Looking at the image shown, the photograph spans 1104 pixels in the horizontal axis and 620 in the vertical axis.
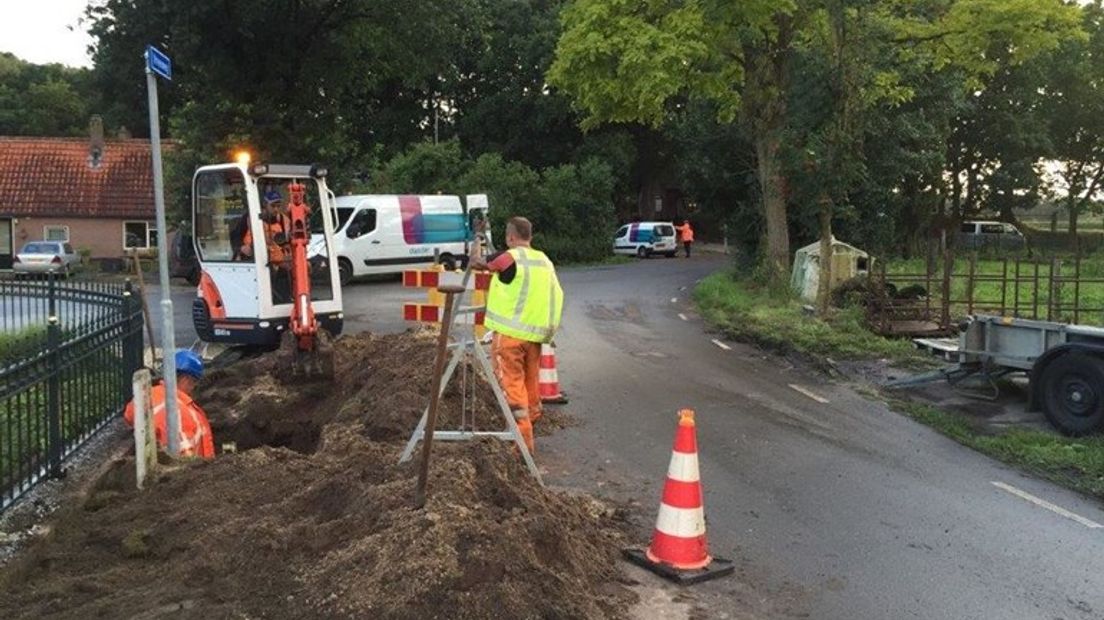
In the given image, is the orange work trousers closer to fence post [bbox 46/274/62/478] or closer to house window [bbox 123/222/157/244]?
fence post [bbox 46/274/62/478]

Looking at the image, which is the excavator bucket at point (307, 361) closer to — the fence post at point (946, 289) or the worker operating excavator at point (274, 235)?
the worker operating excavator at point (274, 235)

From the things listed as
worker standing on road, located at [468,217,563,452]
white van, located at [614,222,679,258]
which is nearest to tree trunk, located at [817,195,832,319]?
worker standing on road, located at [468,217,563,452]

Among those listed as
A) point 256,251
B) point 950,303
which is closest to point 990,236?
point 950,303

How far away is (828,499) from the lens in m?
7.40

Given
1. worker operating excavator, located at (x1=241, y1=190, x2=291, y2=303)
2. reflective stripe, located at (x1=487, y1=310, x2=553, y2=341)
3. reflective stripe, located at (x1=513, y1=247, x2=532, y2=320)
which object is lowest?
reflective stripe, located at (x1=487, y1=310, x2=553, y2=341)

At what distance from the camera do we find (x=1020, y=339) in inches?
422

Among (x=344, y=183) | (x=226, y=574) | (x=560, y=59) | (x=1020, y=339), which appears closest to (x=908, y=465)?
(x=1020, y=339)

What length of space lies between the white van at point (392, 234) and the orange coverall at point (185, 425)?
18616 mm

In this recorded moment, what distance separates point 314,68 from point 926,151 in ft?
62.2

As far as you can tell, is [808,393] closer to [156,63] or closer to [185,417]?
[185,417]

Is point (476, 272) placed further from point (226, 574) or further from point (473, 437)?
point (226, 574)

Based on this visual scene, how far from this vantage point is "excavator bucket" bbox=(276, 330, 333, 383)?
10.9 metres

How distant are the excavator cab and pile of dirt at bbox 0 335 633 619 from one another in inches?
202

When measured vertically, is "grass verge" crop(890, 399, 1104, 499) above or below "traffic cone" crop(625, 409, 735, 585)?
below
